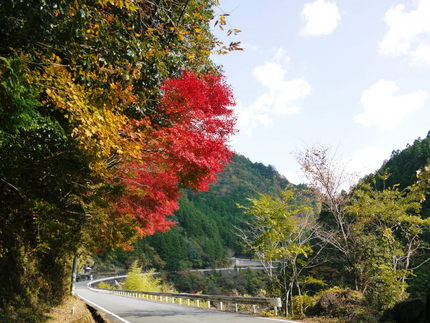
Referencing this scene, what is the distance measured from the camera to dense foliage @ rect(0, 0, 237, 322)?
3.98 m

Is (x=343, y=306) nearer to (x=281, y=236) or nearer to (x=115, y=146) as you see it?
(x=281, y=236)

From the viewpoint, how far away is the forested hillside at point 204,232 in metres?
70.2

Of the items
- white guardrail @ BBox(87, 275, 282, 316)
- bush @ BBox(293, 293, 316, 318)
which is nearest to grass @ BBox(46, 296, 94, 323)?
white guardrail @ BBox(87, 275, 282, 316)

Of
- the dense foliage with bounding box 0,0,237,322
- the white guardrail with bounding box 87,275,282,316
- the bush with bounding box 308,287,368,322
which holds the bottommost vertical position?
the white guardrail with bounding box 87,275,282,316

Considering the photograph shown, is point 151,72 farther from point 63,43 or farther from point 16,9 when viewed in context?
point 16,9

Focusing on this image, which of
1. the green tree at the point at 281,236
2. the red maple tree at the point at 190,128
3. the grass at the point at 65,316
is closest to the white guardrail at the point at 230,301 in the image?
the green tree at the point at 281,236

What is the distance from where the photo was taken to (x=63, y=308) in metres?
12.4

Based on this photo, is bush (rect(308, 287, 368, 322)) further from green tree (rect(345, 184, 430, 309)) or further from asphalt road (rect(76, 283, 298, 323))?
asphalt road (rect(76, 283, 298, 323))

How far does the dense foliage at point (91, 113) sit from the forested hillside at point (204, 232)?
33172 millimetres

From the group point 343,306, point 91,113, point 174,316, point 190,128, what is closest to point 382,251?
point 343,306

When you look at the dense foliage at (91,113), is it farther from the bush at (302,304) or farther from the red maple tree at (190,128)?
the bush at (302,304)

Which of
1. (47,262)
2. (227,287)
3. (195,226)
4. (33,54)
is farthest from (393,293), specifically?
(195,226)

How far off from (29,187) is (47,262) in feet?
24.8

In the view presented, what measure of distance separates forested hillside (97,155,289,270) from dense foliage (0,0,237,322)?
→ 33.2 meters
